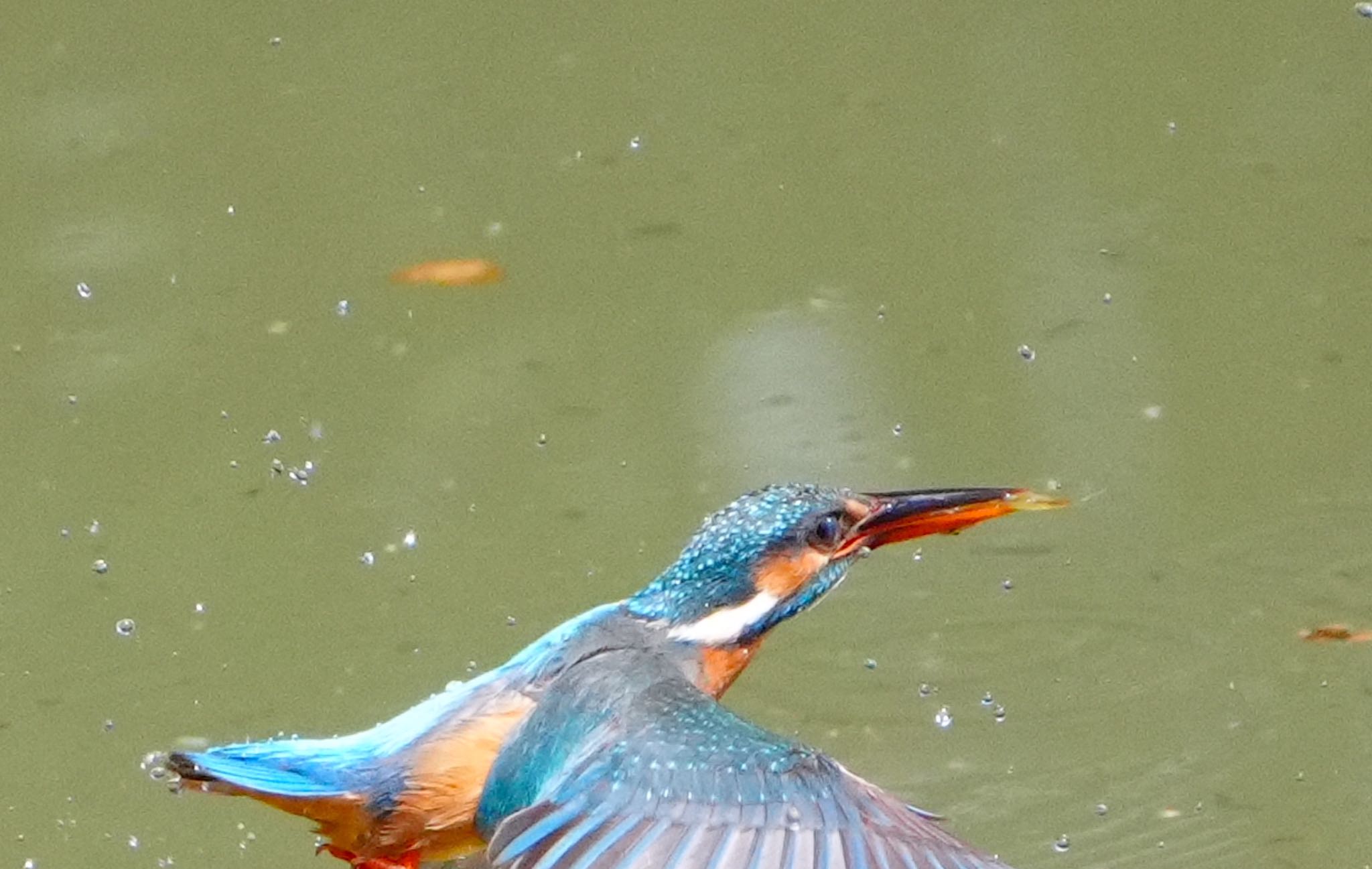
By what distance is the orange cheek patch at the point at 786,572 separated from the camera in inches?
145

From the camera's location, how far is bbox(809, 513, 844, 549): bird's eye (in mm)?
3721

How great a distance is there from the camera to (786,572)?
3699mm

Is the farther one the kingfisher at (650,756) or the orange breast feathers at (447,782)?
the orange breast feathers at (447,782)

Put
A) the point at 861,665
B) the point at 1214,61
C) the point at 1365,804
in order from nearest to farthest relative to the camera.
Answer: the point at 1365,804
the point at 861,665
the point at 1214,61

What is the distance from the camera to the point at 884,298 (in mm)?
5039

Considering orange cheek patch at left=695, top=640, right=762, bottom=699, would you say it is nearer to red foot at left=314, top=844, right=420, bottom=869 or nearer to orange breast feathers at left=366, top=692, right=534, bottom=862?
orange breast feathers at left=366, top=692, right=534, bottom=862

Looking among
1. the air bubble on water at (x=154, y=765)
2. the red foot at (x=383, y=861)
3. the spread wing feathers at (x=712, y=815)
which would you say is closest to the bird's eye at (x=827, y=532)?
the spread wing feathers at (x=712, y=815)

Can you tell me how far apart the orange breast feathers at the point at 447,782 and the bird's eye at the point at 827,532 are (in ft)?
1.81

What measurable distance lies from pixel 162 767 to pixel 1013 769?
1.61m

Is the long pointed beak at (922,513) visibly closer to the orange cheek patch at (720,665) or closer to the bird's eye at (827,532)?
the bird's eye at (827,532)

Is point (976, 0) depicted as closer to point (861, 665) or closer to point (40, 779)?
point (861, 665)

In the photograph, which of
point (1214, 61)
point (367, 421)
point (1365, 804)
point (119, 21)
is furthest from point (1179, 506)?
point (119, 21)

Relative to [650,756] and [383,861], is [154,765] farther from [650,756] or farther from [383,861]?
[650,756]

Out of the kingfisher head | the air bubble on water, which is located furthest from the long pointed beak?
the air bubble on water
